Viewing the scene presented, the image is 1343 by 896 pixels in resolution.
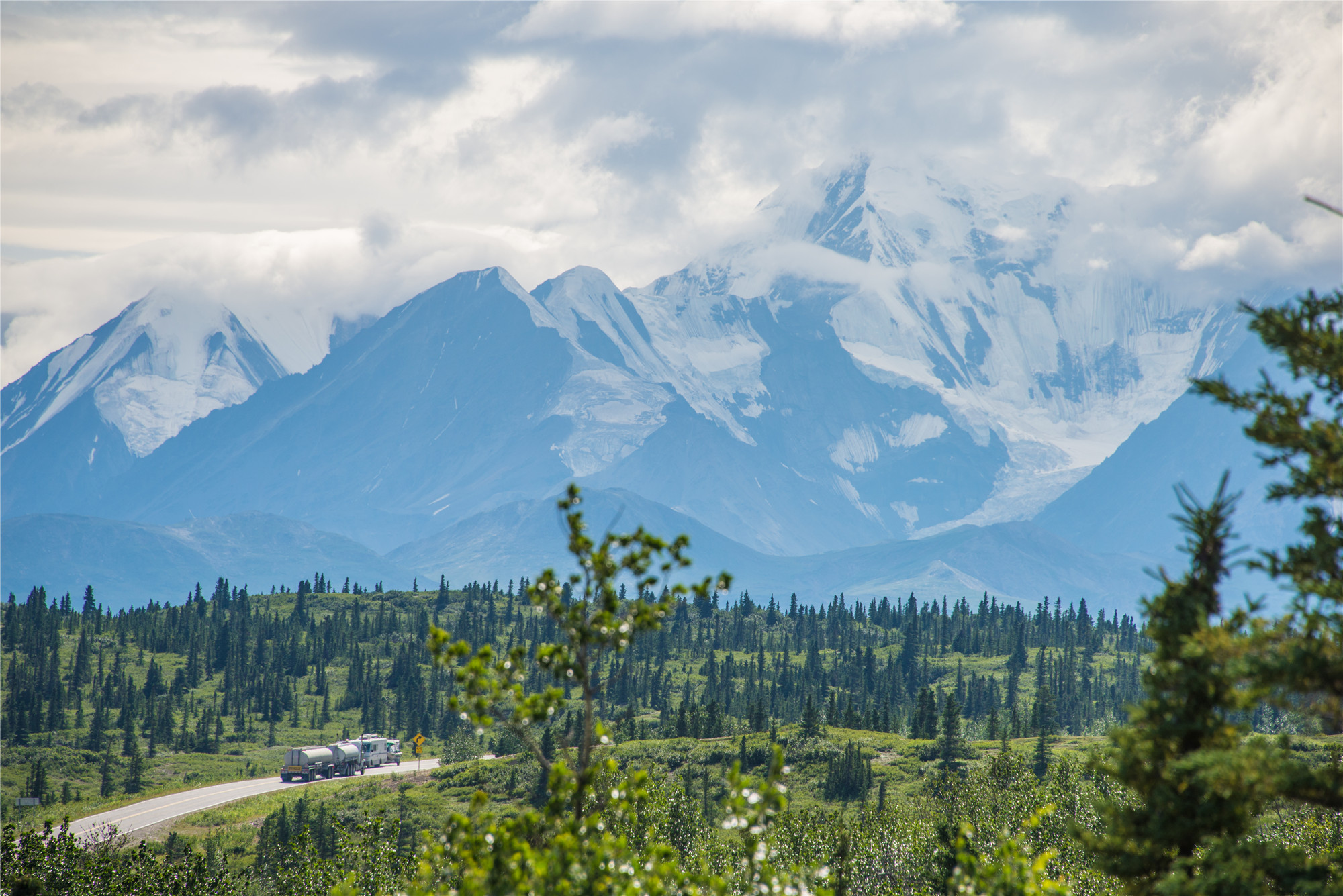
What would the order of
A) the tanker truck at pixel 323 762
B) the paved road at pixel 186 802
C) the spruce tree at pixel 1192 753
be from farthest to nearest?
the tanker truck at pixel 323 762 < the paved road at pixel 186 802 < the spruce tree at pixel 1192 753

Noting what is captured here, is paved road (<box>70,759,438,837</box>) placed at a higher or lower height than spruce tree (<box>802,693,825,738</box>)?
lower

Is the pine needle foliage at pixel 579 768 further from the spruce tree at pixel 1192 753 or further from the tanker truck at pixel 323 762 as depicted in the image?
the tanker truck at pixel 323 762

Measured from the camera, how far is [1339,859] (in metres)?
24.5

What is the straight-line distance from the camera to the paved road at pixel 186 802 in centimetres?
11419

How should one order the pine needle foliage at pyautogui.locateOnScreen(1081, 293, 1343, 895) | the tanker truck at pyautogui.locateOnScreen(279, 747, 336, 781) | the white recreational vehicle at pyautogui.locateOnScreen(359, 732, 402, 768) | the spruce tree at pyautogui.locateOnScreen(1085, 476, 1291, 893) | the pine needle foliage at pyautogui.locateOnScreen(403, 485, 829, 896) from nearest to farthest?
the pine needle foliage at pyautogui.locateOnScreen(403, 485, 829, 896) → the pine needle foliage at pyautogui.locateOnScreen(1081, 293, 1343, 895) → the spruce tree at pyautogui.locateOnScreen(1085, 476, 1291, 893) → the tanker truck at pyautogui.locateOnScreen(279, 747, 336, 781) → the white recreational vehicle at pyautogui.locateOnScreen(359, 732, 402, 768)

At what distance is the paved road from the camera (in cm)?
11419

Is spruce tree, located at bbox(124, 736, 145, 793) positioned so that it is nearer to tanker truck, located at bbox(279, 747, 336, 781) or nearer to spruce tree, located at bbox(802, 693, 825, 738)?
tanker truck, located at bbox(279, 747, 336, 781)

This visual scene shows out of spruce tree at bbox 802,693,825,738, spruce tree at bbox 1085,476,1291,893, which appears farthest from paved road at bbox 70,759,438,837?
spruce tree at bbox 1085,476,1291,893

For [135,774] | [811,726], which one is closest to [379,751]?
[135,774]

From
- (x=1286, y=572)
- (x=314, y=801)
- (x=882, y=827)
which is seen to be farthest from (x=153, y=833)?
(x=1286, y=572)

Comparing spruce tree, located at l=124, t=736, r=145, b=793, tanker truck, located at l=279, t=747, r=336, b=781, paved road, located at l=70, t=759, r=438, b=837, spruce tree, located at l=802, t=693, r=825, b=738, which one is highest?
spruce tree, located at l=802, t=693, r=825, b=738

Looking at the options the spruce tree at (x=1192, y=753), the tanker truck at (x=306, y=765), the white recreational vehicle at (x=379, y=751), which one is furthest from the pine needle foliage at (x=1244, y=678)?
the white recreational vehicle at (x=379, y=751)

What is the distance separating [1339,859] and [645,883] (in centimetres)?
1704

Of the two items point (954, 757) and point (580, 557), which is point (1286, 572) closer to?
point (580, 557)
